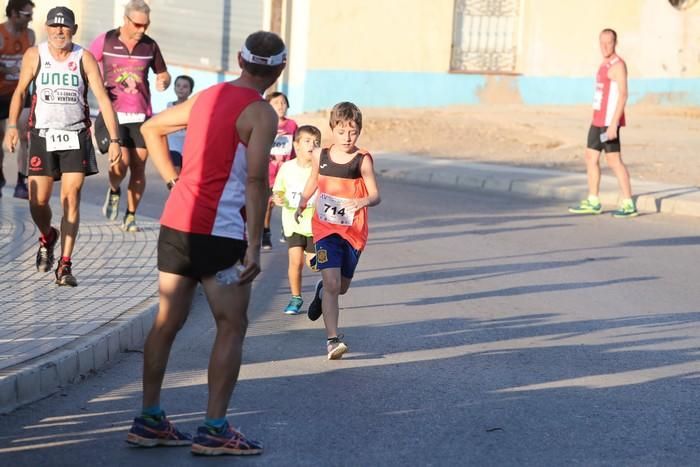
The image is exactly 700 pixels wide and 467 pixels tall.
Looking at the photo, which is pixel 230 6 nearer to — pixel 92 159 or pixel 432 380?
pixel 92 159

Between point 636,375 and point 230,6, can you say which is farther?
point 230,6

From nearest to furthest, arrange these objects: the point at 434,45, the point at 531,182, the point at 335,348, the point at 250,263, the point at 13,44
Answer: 1. the point at 250,263
2. the point at 335,348
3. the point at 13,44
4. the point at 531,182
5. the point at 434,45

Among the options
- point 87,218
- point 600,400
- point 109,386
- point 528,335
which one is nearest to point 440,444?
point 600,400

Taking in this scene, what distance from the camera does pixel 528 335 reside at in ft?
28.5

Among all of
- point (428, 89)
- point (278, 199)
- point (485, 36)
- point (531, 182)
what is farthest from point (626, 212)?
point (485, 36)

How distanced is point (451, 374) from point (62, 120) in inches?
137

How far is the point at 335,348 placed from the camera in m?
7.75

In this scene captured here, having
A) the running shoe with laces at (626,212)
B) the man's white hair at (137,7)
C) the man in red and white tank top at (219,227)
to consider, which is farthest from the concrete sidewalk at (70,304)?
the running shoe with laces at (626,212)

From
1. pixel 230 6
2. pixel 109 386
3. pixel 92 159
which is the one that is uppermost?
pixel 230 6

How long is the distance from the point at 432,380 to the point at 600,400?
960mm

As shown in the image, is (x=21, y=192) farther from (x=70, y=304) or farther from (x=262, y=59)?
(x=262, y=59)

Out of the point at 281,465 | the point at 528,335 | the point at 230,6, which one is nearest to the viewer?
the point at 281,465

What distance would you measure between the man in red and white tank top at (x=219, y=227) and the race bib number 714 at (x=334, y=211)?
7.56ft

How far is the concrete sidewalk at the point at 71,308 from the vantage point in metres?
6.78
